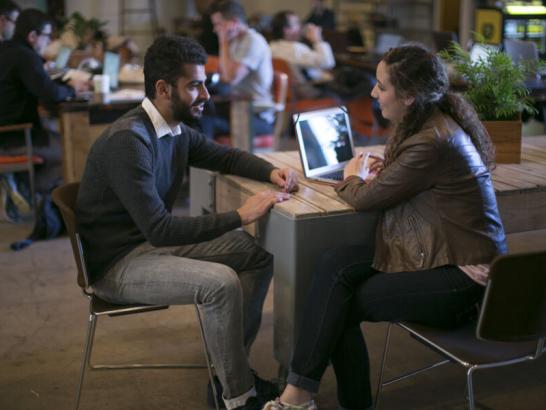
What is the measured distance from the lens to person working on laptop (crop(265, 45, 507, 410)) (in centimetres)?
223

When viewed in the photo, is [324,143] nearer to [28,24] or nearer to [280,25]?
[28,24]

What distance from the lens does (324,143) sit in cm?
274

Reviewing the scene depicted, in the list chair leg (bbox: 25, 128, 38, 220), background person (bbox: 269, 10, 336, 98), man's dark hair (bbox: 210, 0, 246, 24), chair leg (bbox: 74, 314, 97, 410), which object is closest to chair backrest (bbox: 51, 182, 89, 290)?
chair leg (bbox: 74, 314, 97, 410)

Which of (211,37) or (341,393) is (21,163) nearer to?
(211,37)

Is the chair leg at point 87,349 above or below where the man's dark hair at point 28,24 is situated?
below

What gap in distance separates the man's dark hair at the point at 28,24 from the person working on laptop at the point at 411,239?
2.76 meters

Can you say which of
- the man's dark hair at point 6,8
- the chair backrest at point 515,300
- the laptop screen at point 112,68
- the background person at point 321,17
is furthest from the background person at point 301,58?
the chair backrest at point 515,300

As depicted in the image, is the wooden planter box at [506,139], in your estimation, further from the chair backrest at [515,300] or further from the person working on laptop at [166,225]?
the chair backrest at [515,300]

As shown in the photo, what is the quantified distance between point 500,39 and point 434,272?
5.32m

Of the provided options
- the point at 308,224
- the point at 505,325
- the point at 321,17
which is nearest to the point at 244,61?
the point at 308,224

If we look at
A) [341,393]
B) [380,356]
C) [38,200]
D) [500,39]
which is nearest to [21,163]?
[38,200]

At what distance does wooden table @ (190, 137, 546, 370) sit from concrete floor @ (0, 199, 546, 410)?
0.39 metres

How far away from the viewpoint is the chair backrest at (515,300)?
193 cm

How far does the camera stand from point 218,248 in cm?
269
